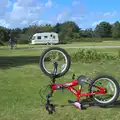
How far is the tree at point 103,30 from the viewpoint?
13648 centimetres

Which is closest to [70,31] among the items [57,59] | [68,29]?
[68,29]

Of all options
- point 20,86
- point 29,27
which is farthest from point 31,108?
point 29,27

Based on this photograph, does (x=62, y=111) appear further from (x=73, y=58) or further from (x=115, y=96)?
(x=73, y=58)

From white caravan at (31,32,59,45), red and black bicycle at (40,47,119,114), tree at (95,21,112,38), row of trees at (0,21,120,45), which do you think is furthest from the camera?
tree at (95,21,112,38)

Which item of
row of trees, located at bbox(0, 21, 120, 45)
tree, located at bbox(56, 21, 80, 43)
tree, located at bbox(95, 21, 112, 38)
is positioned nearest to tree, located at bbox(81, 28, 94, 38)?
row of trees, located at bbox(0, 21, 120, 45)

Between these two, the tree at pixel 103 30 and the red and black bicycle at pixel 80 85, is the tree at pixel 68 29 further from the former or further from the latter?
the red and black bicycle at pixel 80 85

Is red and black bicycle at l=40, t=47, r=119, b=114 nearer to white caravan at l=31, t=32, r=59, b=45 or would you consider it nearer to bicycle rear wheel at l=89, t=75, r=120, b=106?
bicycle rear wheel at l=89, t=75, r=120, b=106

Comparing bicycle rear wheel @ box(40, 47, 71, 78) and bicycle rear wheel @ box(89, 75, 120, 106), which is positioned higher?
bicycle rear wheel @ box(40, 47, 71, 78)

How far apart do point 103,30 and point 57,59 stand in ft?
433

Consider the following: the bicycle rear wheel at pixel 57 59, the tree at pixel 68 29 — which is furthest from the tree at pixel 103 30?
the bicycle rear wheel at pixel 57 59

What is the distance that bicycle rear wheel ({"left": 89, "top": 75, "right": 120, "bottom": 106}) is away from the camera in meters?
8.02

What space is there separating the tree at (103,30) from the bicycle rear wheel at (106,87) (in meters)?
126

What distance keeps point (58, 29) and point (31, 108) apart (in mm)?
131426

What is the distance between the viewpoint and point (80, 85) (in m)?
7.99
